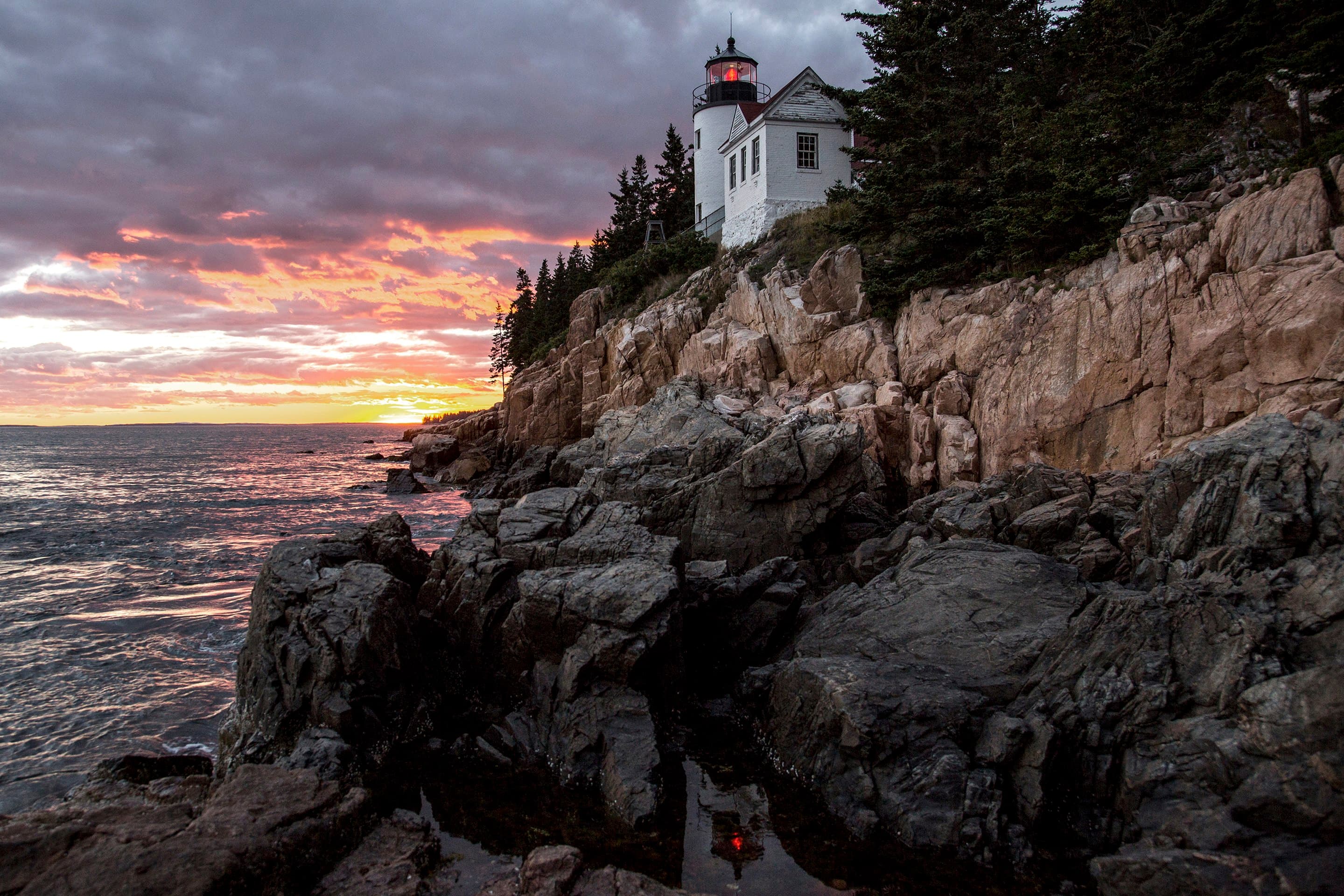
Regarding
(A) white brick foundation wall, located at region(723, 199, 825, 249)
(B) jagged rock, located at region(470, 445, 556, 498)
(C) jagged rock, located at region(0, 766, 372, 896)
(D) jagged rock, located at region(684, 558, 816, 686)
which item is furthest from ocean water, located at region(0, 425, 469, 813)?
(A) white brick foundation wall, located at region(723, 199, 825, 249)

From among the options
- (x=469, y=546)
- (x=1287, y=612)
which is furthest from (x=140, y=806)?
(x=1287, y=612)

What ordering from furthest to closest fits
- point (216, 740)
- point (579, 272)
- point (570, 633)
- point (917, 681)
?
1. point (579, 272)
2. point (216, 740)
3. point (570, 633)
4. point (917, 681)

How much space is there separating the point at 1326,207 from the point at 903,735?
561 inches

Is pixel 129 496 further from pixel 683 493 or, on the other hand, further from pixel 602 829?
pixel 602 829

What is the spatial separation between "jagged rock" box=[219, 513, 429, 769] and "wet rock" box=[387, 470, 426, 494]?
98.1 ft

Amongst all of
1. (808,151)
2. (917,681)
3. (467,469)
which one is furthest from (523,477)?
(917,681)

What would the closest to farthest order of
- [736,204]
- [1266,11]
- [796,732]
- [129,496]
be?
1. [796,732]
2. [1266,11]
3. [736,204]
4. [129,496]

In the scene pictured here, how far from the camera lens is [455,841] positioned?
7.74m

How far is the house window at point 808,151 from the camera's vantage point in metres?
35.3

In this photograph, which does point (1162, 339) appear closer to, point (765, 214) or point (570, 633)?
point (570, 633)

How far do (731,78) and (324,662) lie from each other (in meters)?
46.7

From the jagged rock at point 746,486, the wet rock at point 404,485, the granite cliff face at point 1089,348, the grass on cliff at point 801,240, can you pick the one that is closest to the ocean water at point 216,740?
the jagged rock at point 746,486

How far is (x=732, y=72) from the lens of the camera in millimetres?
46219

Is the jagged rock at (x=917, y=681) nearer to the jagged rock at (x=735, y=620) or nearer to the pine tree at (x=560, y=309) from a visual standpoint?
the jagged rock at (x=735, y=620)
